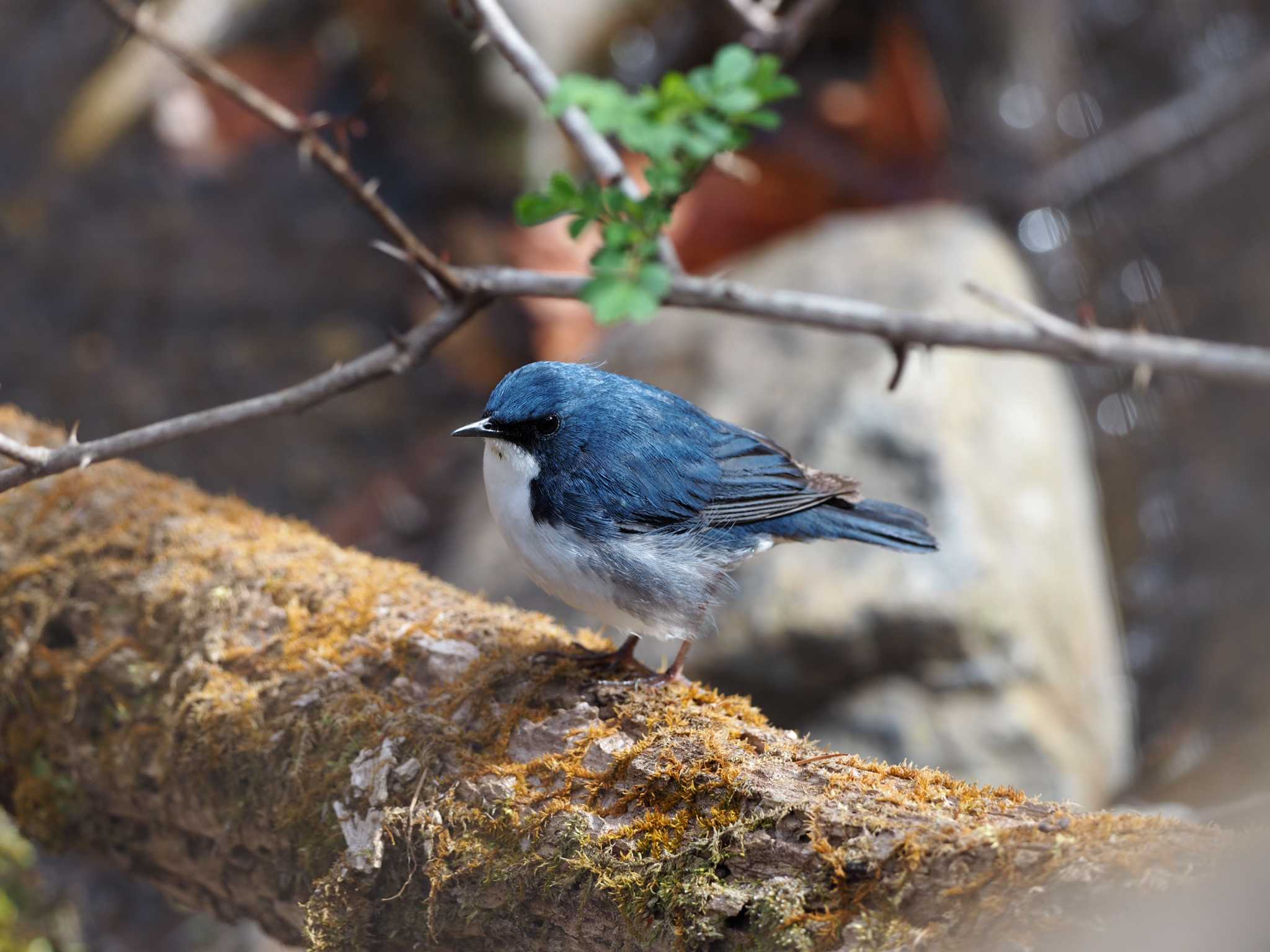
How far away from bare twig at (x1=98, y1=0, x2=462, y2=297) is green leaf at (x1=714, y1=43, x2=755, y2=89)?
1.04m

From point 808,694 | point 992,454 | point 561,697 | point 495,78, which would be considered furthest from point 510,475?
point 495,78

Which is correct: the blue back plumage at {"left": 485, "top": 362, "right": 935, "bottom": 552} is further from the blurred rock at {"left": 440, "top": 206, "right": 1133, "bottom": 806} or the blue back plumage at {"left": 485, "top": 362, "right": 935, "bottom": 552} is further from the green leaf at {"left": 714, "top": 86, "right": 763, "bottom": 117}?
the blurred rock at {"left": 440, "top": 206, "right": 1133, "bottom": 806}

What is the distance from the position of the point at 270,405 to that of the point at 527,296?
0.92 meters

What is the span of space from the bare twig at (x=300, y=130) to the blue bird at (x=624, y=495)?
607 millimetres

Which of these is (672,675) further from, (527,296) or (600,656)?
(527,296)

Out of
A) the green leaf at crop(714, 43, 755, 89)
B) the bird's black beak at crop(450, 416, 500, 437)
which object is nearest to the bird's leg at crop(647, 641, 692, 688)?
the bird's black beak at crop(450, 416, 500, 437)

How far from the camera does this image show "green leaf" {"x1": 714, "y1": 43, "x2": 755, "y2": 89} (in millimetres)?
2824

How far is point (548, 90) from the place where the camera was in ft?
11.6

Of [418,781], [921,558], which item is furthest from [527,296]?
[921,558]

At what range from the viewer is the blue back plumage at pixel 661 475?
2.95m

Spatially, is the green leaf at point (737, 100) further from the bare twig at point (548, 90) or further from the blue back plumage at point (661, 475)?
the blue back plumage at point (661, 475)

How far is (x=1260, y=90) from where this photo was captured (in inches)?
272

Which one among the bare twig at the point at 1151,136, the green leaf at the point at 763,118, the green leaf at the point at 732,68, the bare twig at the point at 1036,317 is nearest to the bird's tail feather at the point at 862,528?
the bare twig at the point at 1036,317

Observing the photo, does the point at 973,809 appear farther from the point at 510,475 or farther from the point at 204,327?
the point at 204,327
